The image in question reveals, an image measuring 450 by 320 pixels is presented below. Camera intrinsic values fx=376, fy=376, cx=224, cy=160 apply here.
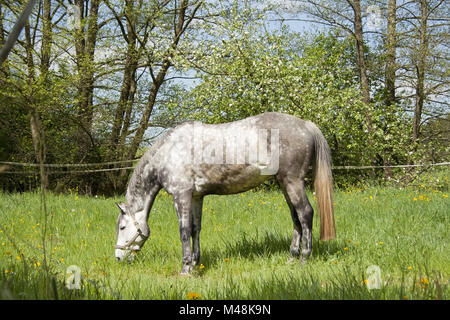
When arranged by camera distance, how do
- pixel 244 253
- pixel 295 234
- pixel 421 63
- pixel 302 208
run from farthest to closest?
pixel 421 63, pixel 244 253, pixel 295 234, pixel 302 208

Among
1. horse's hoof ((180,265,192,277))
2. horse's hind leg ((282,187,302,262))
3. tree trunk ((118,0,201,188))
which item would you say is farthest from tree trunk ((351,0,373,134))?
horse's hoof ((180,265,192,277))

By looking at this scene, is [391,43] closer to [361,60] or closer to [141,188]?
[361,60]

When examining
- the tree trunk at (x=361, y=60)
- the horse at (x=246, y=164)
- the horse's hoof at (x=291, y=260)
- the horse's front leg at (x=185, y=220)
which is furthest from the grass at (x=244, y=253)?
the tree trunk at (x=361, y=60)

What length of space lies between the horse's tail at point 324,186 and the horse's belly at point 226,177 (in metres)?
0.62

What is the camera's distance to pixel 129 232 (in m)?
4.70

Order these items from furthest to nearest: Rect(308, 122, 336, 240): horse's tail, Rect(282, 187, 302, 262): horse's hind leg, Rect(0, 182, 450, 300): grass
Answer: Rect(282, 187, 302, 262): horse's hind leg < Rect(308, 122, 336, 240): horse's tail < Rect(0, 182, 450, 300): grass

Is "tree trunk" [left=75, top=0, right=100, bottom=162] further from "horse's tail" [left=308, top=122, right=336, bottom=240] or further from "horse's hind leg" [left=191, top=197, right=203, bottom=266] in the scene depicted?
"horse's tail" [left=308, top=122, right=336, bottom=240]

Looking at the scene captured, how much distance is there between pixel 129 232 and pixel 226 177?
4.66 feet

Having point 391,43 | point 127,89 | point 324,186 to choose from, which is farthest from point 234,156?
point 127,89

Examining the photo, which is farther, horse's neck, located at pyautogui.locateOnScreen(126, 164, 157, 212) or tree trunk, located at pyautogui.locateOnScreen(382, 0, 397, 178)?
tree trunk, located at pyautogui.locateOnScreen(382, 0, 397, 178)

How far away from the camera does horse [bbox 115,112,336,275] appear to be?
440cm

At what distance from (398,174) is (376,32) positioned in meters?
5.35

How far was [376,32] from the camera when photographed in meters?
13.7

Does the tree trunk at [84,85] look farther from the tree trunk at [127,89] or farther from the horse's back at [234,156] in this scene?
the horse's back at [234,156]
